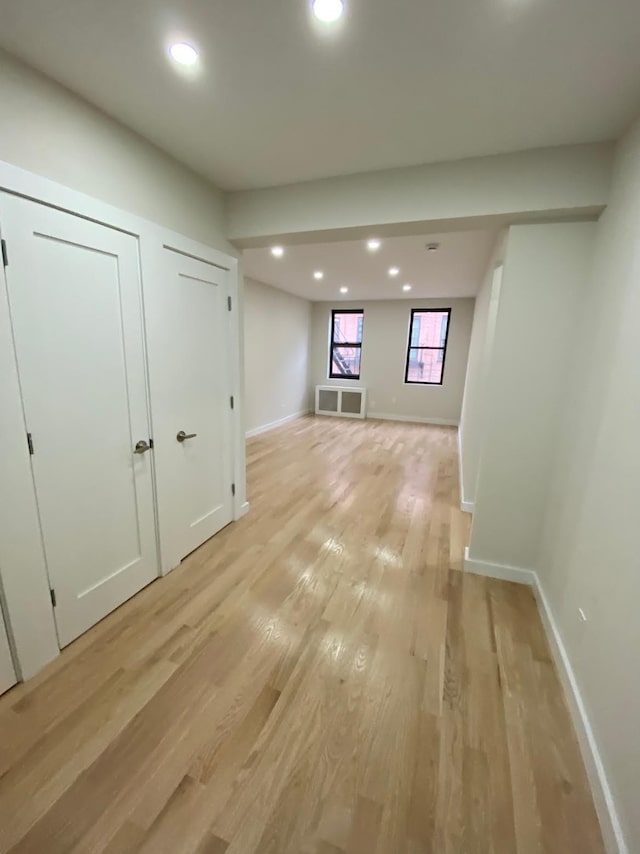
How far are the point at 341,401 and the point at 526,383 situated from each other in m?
5.93

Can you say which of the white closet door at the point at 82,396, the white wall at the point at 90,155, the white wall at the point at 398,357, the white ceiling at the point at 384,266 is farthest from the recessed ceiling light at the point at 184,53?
the white wall at the point at 398,357

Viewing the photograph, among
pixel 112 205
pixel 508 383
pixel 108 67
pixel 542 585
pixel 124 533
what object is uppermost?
pixel 108 67

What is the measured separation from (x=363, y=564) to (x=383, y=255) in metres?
3.31

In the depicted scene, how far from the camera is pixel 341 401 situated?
26.3 feet

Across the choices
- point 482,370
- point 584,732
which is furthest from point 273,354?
point 584,732

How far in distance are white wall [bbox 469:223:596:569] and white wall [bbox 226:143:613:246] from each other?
175mm

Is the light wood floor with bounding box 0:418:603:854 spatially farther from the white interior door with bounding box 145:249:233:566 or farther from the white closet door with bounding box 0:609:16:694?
the white interior door with bounding box 145:249:233:566

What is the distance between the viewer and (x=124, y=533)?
6.68 feet

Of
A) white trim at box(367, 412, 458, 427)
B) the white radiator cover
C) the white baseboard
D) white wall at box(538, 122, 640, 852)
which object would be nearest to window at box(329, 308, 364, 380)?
the white radiator cover

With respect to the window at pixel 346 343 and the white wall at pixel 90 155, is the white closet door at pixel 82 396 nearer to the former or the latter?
the white wall at pixel 90 155

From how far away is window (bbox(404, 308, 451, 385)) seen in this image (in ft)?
23.9

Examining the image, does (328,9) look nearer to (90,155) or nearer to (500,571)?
(90,155)

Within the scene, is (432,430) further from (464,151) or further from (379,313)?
(464,151)

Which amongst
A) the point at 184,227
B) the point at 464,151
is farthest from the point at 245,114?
the point at 464,151
